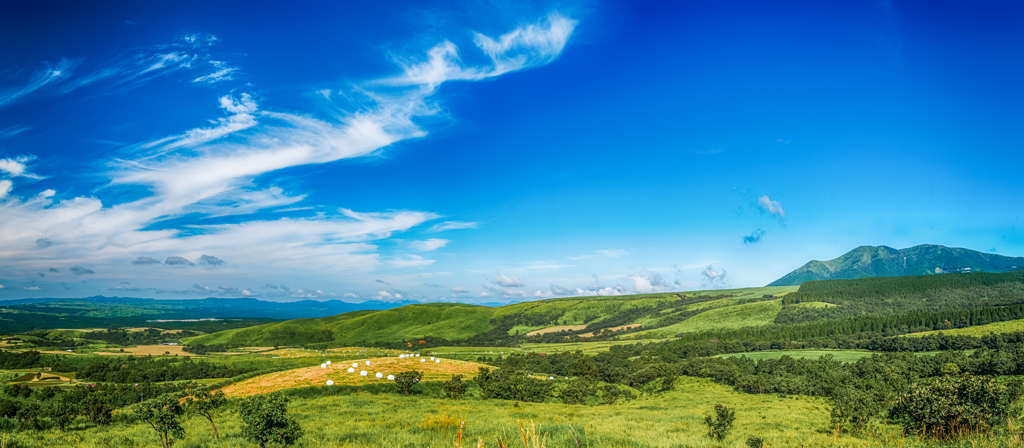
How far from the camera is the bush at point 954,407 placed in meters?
16.6

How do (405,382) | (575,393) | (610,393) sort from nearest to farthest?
(405,382)
(575,393)
(610,393)

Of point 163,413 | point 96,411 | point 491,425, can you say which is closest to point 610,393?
point 491,425

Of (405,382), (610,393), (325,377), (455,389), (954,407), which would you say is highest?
(954,407)

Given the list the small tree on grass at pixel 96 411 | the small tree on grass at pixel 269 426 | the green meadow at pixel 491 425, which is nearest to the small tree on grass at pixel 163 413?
the green meadow at pixel 491 425

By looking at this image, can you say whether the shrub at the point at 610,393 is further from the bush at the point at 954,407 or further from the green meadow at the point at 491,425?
the bush at the point at 954,407

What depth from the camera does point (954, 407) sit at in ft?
54.7

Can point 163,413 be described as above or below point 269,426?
below

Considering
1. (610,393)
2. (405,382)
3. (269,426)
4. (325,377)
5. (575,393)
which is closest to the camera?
(269,426)

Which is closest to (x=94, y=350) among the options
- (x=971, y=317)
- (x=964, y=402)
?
(x=964, y=402)

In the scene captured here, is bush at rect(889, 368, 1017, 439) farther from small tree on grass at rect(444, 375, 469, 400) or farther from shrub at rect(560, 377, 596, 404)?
small tree on grass at rect(444, 375, 469, 400)

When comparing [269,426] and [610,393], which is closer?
[269,426]

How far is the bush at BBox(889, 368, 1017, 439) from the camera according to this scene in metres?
16.6

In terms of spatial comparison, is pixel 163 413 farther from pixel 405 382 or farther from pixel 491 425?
pixel 405 382

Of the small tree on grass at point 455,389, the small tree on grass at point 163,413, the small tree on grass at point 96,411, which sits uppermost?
the small tree on grass at point 163,413
